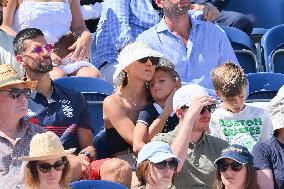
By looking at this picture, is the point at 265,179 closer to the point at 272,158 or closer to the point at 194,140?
the point at 272,158

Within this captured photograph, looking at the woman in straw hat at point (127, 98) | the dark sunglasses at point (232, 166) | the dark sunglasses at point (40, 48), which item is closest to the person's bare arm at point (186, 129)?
the dark sunglasses at point (232, 166)

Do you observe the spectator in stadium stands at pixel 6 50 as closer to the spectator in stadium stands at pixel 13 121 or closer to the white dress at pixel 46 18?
the white dress at pixel 46 18

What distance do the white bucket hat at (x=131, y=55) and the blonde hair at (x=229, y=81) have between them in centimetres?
54

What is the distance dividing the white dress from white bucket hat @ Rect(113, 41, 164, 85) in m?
0.90

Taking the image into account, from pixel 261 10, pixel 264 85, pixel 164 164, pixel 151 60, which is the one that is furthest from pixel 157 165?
pixel 261 10

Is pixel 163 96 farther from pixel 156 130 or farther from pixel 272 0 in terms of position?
pixel 272 0

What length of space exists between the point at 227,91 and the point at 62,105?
119cm

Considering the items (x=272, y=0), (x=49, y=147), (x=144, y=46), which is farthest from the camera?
(x=272, y=0)

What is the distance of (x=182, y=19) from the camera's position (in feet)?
25.9

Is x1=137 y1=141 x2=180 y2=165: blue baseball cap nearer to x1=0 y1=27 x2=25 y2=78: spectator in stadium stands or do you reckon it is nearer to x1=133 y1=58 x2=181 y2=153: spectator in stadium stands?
x1=133 y1=58 x2=181 y2=153: spectator in stadium stands

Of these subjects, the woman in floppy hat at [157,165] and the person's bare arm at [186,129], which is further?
the person's bare arm at [186,129]

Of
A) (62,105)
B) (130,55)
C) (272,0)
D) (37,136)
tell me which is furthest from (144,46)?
(272,0)

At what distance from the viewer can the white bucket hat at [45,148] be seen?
17.8 ft

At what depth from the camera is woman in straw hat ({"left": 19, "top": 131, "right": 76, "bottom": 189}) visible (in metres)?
5.44
